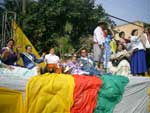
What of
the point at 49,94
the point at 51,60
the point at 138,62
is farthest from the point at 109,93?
the point at 51,60

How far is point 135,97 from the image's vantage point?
25.8ft

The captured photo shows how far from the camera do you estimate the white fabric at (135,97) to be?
7.54m

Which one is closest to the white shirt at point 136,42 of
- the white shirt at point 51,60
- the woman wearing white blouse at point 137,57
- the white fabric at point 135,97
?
the woman wearing white blouse at point 137,57

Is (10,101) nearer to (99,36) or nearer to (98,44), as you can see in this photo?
(98,44)

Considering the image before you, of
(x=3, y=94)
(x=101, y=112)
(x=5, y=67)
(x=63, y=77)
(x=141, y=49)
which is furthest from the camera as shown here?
(x=141, y=49)

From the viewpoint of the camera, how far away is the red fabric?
659cm

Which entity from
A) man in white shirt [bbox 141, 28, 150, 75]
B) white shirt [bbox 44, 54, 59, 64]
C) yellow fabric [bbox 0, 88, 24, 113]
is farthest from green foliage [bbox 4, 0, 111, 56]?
yellow fabric [bbox 0, 88, 24, 113]

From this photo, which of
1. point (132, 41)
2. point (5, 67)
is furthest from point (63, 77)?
point (132, 41)

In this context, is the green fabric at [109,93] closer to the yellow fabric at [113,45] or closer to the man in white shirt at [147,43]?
the yellow fabric at [113,45]

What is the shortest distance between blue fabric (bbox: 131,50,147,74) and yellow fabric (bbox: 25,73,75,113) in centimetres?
347

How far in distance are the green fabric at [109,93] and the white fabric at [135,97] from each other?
0.51 feet

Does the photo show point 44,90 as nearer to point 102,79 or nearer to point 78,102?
point 78,102

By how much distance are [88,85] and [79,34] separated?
71.7 feet

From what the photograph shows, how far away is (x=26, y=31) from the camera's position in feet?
75.6
